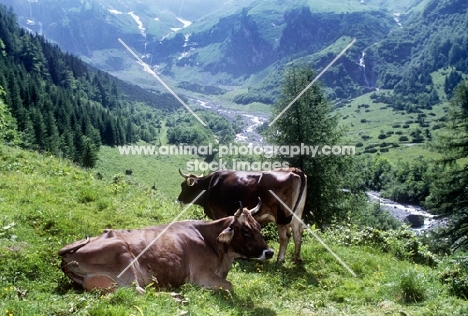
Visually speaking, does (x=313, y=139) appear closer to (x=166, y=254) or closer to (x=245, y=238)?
(x=245, y=238)

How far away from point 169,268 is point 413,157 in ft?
516

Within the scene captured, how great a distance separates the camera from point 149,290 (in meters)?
7.45

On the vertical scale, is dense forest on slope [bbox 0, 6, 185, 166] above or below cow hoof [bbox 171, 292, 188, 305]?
above

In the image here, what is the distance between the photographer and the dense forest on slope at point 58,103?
8588 centimetres

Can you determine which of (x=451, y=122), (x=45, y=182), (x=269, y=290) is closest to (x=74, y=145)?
(x=451, y=122)

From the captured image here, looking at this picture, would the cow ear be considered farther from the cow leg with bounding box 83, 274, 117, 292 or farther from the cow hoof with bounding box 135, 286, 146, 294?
the cow leg with bounding box 83, 274, 117, 292

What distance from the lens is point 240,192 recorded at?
13.3 meters

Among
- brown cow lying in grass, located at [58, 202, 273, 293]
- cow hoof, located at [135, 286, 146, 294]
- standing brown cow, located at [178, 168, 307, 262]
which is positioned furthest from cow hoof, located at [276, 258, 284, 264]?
cow hoof, located at [135, 286, 146, 294]

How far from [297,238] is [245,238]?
324 centimetres

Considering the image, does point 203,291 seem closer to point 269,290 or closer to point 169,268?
point 169,268

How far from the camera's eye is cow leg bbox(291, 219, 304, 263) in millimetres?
12156

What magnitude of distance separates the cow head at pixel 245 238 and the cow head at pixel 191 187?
17.6ft

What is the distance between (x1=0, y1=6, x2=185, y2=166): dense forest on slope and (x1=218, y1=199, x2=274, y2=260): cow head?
2766cm

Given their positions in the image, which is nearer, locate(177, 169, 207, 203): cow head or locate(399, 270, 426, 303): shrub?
locate(399, 270, 426, 303): shrub
